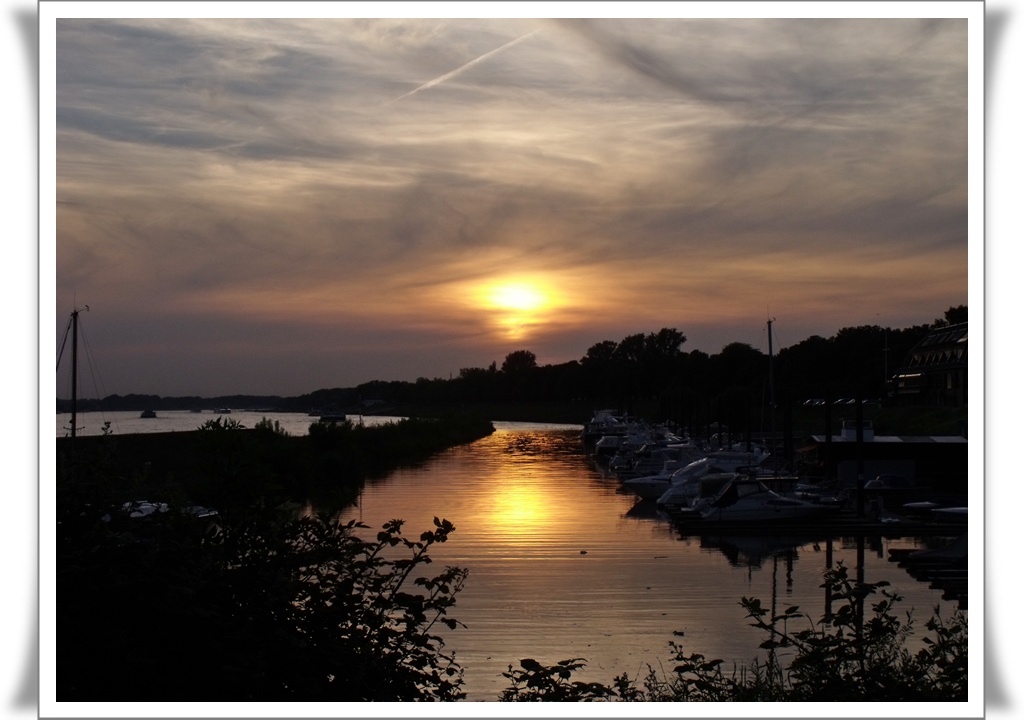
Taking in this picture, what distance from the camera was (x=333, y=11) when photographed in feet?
17.1

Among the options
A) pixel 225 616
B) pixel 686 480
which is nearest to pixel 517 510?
pixel 686 480

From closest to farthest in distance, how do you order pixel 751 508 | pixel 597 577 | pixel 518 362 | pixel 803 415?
pixel 597 577, pixel 751 508, pixel 803 415, pixel 518 362

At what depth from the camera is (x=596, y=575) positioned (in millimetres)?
20250

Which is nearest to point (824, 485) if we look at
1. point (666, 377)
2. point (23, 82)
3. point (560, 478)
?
point (560, 478)

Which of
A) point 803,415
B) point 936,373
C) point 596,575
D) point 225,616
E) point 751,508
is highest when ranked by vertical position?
point 936,373

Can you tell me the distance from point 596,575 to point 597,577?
250mm

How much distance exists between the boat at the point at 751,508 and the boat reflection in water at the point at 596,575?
1.06 meters

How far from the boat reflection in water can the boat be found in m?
1.06

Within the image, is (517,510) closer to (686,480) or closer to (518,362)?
(686,480)

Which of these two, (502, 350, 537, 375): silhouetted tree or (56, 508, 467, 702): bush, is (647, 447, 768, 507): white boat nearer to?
(56, 508, 467, 702): bush

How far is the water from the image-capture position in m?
13.7

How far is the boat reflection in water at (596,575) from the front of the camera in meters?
13.7

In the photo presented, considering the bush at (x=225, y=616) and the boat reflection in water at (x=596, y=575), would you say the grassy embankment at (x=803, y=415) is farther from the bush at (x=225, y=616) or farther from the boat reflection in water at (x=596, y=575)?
Answer: the bush at (x=225, y=616)
